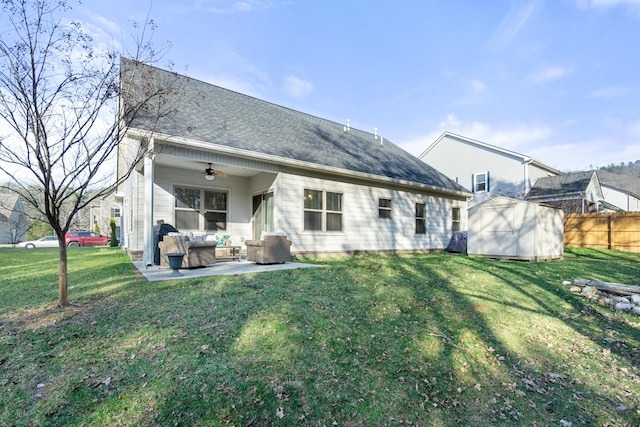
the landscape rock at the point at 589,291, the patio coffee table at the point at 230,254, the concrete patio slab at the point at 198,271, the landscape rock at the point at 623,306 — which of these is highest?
the patio coffee table at the point at 230,254

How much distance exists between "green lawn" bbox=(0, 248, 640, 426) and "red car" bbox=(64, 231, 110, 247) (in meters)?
21.8

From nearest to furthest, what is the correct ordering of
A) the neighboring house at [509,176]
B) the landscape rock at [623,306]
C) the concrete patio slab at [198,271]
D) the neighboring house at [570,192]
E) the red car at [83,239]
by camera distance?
the landscape rock at [623,306], the concrete patio slab at [198,271], the neighboring house at [570,192], the neighboring house at [509,176], the red car at [83,239]

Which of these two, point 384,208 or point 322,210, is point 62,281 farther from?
point 384,208

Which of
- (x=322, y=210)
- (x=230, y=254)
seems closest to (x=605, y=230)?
A: (x=322, y=210)

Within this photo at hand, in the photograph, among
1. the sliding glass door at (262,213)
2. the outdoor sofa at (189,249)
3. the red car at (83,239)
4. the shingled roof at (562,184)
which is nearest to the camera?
the outdoor sofa at (189,249)

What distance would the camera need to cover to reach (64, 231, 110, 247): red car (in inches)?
902

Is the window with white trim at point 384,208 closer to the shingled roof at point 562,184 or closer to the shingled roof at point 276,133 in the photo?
the shingled roof at point 276,133

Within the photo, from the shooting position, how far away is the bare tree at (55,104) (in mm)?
3715

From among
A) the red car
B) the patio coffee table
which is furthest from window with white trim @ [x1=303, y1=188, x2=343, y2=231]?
the red car

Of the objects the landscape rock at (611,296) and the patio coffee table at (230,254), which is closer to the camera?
the landscape rock at (611,296)

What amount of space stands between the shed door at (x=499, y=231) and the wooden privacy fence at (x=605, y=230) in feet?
24.4

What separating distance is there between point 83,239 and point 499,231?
1074 inches

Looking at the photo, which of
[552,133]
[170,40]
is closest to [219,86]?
[170,40]

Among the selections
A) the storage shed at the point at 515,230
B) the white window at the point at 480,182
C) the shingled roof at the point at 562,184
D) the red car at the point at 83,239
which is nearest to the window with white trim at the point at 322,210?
the storage shed at the point at 515,230
